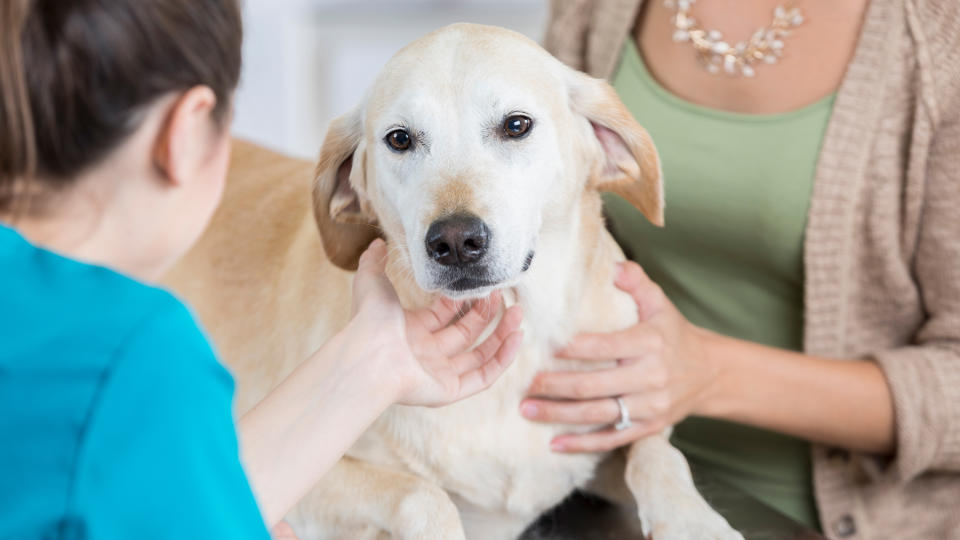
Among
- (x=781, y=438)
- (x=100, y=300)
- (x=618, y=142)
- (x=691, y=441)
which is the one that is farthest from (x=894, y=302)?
(x=100, y=300)

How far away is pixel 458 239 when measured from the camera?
89 cm

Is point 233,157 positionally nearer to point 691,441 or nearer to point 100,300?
point 691,441

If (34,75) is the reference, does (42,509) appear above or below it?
below

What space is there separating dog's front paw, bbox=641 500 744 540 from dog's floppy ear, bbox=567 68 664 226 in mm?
347

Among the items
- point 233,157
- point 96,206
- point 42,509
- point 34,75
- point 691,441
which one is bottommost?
point 691,441

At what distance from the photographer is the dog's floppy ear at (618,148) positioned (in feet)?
3.50

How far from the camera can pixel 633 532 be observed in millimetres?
1034

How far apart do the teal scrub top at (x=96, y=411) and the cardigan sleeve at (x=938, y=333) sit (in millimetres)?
922

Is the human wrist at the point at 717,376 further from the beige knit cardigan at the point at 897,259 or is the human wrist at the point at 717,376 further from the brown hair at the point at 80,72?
the brown hair at the point at 80,72

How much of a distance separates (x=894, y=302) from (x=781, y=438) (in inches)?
10.1

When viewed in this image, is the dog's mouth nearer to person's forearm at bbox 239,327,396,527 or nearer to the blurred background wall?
person's forearm at bbox 239,327,396,527

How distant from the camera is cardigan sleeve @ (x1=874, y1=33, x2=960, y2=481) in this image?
1.16m

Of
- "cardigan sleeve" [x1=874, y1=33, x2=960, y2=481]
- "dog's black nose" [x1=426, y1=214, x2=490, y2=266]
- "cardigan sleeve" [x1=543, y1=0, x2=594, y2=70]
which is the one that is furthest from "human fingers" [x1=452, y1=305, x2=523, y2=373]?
"cardigan sleeve" [x1=543, y1=0, x2=594, y2=70]

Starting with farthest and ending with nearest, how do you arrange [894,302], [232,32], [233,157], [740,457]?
[233,157] < [740,457] < [894,302] < [232,32]
